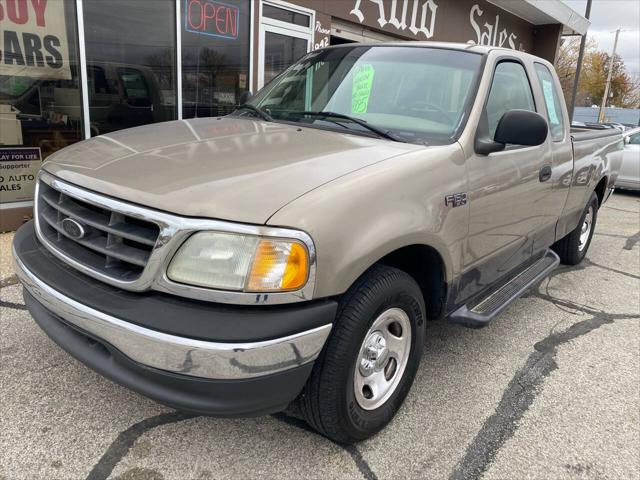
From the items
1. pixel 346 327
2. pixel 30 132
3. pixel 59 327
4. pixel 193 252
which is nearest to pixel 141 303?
pixel 193 252

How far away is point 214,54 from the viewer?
721 centimetres

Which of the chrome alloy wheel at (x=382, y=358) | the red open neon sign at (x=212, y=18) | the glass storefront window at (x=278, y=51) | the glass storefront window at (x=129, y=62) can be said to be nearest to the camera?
the chrome alloy wheel at (x=382, y=358)

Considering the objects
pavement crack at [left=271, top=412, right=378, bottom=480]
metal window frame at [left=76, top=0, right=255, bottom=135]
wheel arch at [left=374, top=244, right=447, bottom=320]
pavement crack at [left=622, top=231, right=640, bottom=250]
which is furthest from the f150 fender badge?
pavement crack at [left=622, top=231, right=640, bottom=250]

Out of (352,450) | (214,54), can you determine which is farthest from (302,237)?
(214,54)

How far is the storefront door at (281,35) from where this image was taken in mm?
7625

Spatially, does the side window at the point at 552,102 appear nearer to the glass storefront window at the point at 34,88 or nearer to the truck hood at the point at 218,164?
the truck hood at the point at 218,164

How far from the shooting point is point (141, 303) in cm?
197

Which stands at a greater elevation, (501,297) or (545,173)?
(545,173)

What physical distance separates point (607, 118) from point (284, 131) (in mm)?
51314

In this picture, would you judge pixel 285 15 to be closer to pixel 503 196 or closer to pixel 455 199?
pixel 503 196

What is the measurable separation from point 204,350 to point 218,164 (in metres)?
0.84

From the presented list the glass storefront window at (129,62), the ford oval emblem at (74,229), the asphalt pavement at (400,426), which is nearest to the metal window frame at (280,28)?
the glass storefront window at (129,62)

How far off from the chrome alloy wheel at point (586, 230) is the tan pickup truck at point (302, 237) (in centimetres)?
228

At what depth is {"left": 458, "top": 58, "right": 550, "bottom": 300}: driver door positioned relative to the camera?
9.38 ft
